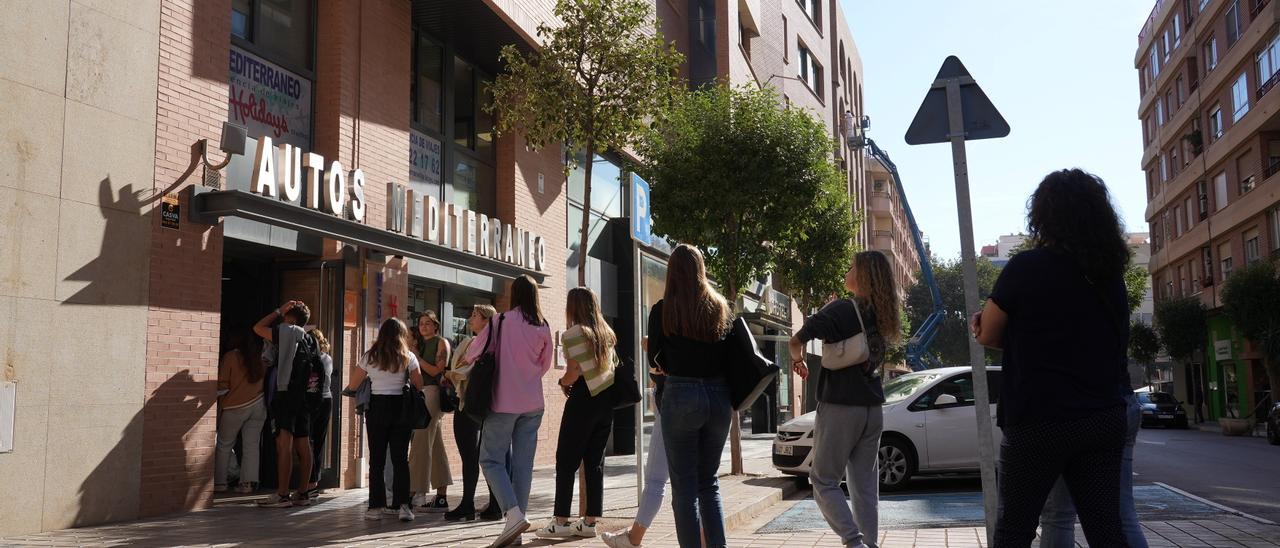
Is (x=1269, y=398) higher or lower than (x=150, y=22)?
lower

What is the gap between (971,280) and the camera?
5340mm

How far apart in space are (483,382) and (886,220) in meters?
68.1

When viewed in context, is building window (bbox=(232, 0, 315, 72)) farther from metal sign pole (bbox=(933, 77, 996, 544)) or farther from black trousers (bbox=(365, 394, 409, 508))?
metal sign pole (bbox=(933, 77, 996, 544))

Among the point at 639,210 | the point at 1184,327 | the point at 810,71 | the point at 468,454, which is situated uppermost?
the point at 810,71

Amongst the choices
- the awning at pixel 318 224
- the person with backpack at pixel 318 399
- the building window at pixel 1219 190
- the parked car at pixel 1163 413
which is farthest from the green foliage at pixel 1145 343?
the person with backpack at pixel 318 399

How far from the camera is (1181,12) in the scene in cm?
4431

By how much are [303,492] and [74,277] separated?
272 centimetres

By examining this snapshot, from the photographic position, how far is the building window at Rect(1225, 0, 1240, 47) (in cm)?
3684

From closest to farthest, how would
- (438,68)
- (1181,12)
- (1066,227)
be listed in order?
(1066,227), (438,68), (1181,12)

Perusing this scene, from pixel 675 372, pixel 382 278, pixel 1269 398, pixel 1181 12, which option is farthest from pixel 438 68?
pixel 1181 12

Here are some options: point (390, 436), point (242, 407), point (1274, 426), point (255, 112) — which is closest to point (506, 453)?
point (390, 436)

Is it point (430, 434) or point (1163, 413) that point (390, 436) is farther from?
point (1163, 413)

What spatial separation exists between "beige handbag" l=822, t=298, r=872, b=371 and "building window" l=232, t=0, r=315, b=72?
7.28 m

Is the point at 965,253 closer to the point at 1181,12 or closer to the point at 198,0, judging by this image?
the point at 198,0
